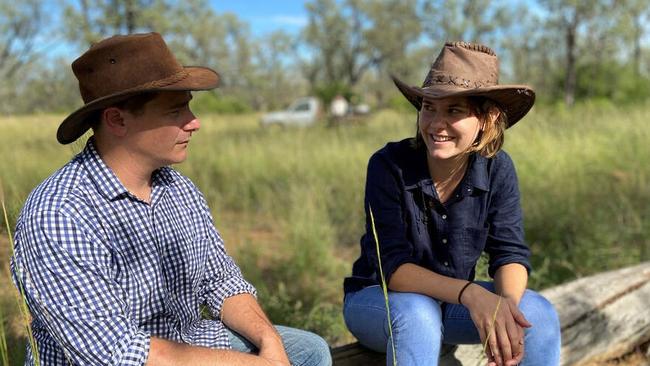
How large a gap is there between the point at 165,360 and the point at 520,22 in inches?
1951

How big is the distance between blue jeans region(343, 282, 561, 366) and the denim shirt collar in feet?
1.23

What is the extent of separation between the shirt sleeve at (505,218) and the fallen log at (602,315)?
78 cm

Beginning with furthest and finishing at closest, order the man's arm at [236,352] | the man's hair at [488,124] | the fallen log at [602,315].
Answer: the fallen log at [602,315] < the man's hair at [488,124] < the man's arm at [236,352]

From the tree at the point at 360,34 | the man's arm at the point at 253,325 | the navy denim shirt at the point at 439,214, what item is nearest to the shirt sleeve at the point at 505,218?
the navy denim shirt at the point at 439,214

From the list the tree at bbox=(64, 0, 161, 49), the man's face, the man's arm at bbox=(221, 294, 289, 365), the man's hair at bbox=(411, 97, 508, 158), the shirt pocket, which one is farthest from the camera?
the tree at bbox=(64, 0, 161, 49)

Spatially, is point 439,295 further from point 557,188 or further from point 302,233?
point 557,188

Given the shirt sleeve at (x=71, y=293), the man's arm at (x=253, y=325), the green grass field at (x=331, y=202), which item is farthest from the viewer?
the green grass field at (x=331, y=202)

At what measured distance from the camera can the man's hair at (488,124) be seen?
6.57 ft

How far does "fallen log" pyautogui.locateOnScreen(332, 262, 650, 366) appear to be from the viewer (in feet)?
9.07

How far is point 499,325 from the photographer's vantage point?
181 centimetres

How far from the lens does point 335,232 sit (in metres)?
5.38

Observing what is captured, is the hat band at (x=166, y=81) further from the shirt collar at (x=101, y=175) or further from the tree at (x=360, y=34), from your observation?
the tree at (x=360, y=34)

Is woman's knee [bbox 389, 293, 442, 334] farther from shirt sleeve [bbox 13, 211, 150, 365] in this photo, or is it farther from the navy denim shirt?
shirt sleeve [bbox 13, 211, 150, 365]

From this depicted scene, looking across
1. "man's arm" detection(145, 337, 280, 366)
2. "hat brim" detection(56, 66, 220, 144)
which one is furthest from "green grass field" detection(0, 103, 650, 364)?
"man's arm" detection(145, 337, 280, 366)
